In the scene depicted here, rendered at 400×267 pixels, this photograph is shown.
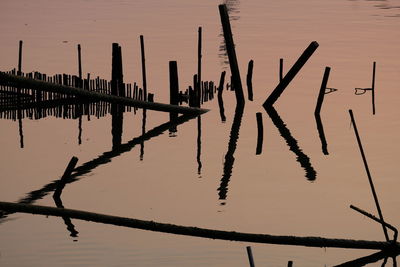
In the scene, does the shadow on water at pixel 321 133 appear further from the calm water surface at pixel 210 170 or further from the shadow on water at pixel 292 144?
the shadow on water at pixel 292 144

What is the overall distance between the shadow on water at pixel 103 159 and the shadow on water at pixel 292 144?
2.10m

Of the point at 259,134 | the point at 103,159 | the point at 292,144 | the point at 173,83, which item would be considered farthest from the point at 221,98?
the point at 103,159

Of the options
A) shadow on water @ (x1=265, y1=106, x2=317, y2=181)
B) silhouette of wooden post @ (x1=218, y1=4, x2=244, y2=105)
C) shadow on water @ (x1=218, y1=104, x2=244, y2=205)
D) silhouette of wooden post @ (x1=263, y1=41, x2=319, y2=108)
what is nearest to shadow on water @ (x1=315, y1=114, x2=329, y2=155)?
shadow on water @ (x1=265, y1=106, x2=317, y2=181)

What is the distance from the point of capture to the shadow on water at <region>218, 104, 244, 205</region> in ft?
62.8

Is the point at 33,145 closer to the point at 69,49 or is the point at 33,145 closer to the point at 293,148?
the point at 293,148

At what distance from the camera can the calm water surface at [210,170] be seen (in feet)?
48.5

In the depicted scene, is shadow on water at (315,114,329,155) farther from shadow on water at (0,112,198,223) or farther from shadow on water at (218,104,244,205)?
shadow on water at (0,112,198,223)

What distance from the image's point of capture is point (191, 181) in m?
19.8

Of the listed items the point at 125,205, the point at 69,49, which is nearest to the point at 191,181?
the point at 125,205

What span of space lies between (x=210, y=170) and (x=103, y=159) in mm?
2427

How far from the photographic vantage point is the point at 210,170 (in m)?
20.8

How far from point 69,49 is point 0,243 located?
95.3 feet

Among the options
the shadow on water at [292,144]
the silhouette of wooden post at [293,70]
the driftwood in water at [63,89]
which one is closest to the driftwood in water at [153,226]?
the driftwood in water at [63,89]

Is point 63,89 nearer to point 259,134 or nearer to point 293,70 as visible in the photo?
point 259,134
